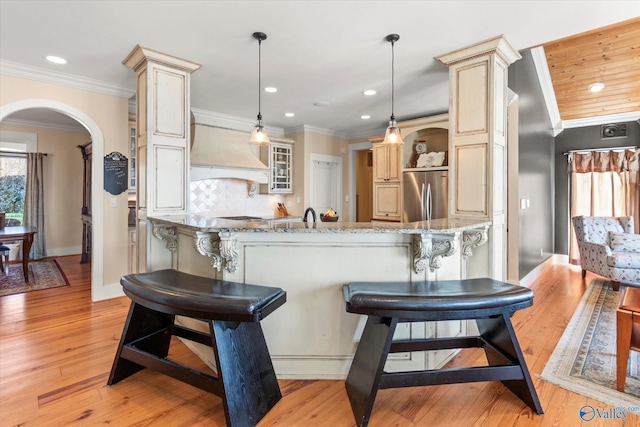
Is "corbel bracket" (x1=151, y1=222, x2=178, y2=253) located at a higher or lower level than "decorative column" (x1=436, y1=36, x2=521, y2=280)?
lower

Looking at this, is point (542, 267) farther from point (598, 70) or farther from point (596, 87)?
point (598, 70)

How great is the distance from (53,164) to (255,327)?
6.43 metres

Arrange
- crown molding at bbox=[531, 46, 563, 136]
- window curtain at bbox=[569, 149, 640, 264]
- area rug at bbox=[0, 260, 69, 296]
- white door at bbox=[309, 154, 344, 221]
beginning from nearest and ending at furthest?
area rug at bbox=[0, 260, 69, 296] < crown molding at bbox=[531, 46, 563, 136] < window curtain at bbox=[569, 149, 640, 264] < white door at bbox=[309, 154, 344, 221]

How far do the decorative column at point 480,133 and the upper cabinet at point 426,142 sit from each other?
1991 mm

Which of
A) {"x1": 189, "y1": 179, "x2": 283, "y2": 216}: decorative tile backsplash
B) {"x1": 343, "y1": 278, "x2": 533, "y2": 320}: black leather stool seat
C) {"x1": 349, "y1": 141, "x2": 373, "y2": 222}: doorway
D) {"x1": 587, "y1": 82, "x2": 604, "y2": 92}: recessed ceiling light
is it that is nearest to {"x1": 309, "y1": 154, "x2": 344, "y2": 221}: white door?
{"x1": 349, "y1": 141, "x2": 373, "y2": 222}: doorway

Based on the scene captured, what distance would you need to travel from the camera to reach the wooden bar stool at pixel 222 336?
168 centimetres

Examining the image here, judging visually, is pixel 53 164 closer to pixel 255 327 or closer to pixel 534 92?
pixel 255 327

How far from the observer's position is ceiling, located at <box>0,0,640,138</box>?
229 centimetres

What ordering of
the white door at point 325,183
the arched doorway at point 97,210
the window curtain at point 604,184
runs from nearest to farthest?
the arched doorway at point 97,210 < the window curtain at point 604,184 < the white door at point 325,183

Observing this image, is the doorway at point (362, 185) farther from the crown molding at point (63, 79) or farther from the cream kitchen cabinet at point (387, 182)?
the crown molding at point (63, 79)

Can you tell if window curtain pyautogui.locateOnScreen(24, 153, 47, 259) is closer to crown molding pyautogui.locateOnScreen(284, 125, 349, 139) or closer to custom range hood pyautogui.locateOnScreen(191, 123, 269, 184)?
custom range hood pyautogui.locateOnScreen(191, 123, 269, 184)

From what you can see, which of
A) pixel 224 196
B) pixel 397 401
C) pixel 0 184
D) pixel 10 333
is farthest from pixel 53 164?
pixel 397 401

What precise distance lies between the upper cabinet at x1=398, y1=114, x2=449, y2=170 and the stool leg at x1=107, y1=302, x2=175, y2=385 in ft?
13.3

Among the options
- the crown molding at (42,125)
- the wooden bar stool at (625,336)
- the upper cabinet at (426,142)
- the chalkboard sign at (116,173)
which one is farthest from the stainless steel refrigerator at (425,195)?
the crown molding at (42,125)
